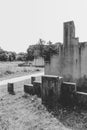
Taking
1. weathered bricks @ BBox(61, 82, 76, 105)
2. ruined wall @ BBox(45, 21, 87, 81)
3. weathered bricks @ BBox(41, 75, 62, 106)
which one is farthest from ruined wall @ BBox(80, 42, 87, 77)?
weathered bricks @ BBox(41, 75, 62, 106)

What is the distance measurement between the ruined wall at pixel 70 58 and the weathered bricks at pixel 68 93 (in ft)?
12.3

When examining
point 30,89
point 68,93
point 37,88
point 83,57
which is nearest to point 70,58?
point 83,57

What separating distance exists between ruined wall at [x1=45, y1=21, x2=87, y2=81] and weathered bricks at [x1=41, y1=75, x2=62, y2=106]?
3.87 metres

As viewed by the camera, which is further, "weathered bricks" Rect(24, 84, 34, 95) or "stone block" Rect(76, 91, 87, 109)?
"weathered bricks" Rect(24, 84, 34, 95)

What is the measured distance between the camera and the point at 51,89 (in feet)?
19.4

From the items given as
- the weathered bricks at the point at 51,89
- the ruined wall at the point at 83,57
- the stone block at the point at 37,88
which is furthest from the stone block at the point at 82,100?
the ruined wall at the point at 83,57

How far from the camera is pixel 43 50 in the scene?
49.7m

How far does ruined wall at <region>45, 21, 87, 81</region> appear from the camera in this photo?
917cm

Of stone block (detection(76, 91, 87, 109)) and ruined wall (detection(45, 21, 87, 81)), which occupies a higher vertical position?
ruined wall (detection(45, 21, 87, 81))

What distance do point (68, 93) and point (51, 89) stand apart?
86 centimetres

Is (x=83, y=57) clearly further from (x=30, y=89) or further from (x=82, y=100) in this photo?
(x=30, y=89)

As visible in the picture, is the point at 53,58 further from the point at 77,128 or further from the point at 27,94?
the point at 77,128

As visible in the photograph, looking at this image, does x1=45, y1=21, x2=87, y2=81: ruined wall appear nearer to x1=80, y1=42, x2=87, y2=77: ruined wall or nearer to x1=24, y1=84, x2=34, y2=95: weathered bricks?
x1=80, y1=42, x2=87, y2=77: ruined wall

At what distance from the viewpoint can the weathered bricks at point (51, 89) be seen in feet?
19.1
